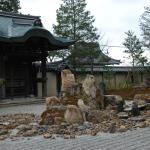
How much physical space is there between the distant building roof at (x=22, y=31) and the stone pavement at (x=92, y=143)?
612 inches

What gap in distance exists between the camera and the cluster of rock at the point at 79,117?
10.7m

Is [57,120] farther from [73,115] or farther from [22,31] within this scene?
[22,31]

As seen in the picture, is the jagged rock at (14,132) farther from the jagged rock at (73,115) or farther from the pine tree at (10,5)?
the pine tree at (10,5)

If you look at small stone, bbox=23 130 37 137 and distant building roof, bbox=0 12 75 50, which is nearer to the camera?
small stone, bbox=23 130 37 137

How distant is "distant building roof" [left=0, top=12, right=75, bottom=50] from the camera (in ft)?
82.4

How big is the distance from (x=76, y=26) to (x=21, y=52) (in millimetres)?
8168

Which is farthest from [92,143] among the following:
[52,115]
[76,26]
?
[76,26]

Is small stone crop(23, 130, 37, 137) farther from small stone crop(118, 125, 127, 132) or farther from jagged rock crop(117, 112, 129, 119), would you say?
jagged rock crop(117, 112, 129, 119)

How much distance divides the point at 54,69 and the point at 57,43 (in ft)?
22.6

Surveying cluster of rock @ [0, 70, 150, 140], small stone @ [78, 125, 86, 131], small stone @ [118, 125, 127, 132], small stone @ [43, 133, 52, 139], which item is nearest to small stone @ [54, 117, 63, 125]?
cluster of rock @ [0, 70, 150, 140]

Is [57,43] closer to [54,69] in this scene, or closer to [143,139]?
[54,69]

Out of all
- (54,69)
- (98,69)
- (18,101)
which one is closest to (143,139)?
(18,101)

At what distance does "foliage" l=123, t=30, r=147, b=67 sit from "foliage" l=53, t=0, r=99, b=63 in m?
7.81

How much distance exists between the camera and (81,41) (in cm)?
3412
